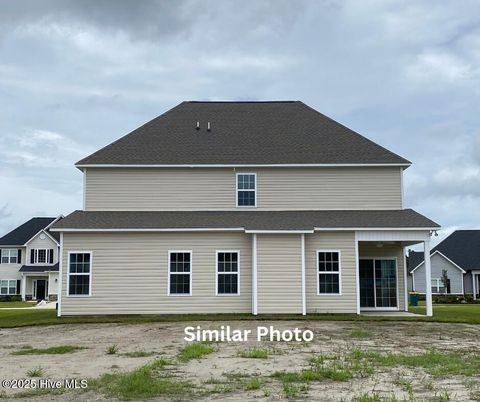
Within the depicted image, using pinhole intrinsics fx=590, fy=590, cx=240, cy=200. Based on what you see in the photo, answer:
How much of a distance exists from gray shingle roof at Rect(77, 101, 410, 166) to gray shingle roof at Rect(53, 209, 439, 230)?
2.18 meters

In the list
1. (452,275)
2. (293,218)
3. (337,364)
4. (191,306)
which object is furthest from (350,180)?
(452,275)

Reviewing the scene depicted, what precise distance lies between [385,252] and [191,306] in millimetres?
8875

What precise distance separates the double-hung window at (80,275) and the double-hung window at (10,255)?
3436 centimetres

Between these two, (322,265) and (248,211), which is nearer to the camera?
(322,265)

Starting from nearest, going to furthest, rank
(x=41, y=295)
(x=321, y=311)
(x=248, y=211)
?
(x=321, y=311) → (x=248, y=211) → (x=41, y=295)

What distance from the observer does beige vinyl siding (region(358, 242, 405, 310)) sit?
25375 mm

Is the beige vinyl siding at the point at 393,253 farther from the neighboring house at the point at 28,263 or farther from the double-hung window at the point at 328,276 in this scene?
the neighboring house at the point at 28,263

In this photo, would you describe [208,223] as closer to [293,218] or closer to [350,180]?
[293,218]

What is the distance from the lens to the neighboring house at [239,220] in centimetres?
2294

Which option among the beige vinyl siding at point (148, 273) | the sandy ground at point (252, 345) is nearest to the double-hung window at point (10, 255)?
the beige vinyl siding at point (148, 273)

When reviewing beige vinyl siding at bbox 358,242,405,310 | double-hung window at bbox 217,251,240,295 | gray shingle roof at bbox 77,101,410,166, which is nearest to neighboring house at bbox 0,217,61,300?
gray shingle roof at bbox 77,101,410,166

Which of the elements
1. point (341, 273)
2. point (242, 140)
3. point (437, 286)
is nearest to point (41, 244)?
point (242, 140)

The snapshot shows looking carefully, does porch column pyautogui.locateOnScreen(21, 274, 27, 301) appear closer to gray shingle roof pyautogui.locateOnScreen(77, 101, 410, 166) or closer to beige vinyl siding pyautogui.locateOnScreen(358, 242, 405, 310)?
gray shingle roof pyautogui.locateOnScreen(77, 101, 410, 166)

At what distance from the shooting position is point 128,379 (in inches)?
384
